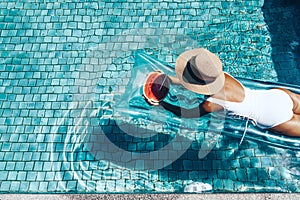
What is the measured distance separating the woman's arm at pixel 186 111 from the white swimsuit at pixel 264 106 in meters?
0.45

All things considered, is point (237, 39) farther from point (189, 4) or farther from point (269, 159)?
point (269, 159)

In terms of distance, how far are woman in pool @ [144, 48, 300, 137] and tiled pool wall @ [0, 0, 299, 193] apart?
1.62ft

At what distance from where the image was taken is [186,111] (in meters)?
4.97

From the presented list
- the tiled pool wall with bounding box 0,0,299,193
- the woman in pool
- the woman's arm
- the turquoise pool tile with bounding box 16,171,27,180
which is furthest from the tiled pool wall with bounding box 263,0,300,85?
the turquoise pool tile with bounding box 16,171,27,180

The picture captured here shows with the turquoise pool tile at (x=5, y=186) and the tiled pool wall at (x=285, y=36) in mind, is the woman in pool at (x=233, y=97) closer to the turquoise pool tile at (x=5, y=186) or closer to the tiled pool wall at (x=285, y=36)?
the tiled pool wall at (x=285, y=36)

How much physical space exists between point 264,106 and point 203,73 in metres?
0.89

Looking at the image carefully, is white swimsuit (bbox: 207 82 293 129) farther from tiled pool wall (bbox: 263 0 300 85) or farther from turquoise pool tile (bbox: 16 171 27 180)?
turquoise pool tile (bbox: 16 171 27 180)

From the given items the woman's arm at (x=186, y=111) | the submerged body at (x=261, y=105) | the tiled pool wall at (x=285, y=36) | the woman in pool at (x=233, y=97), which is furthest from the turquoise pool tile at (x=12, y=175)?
the tiled pool wall at (x=285, y=36)

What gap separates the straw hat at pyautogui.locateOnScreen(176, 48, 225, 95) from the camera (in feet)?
13.3

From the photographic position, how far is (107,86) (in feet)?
17.4

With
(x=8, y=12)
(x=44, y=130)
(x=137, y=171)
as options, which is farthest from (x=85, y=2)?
(x=137, y=171)

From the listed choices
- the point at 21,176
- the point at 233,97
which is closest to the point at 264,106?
the point at 233,97

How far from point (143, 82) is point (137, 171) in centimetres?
132

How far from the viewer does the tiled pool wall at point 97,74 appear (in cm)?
460
